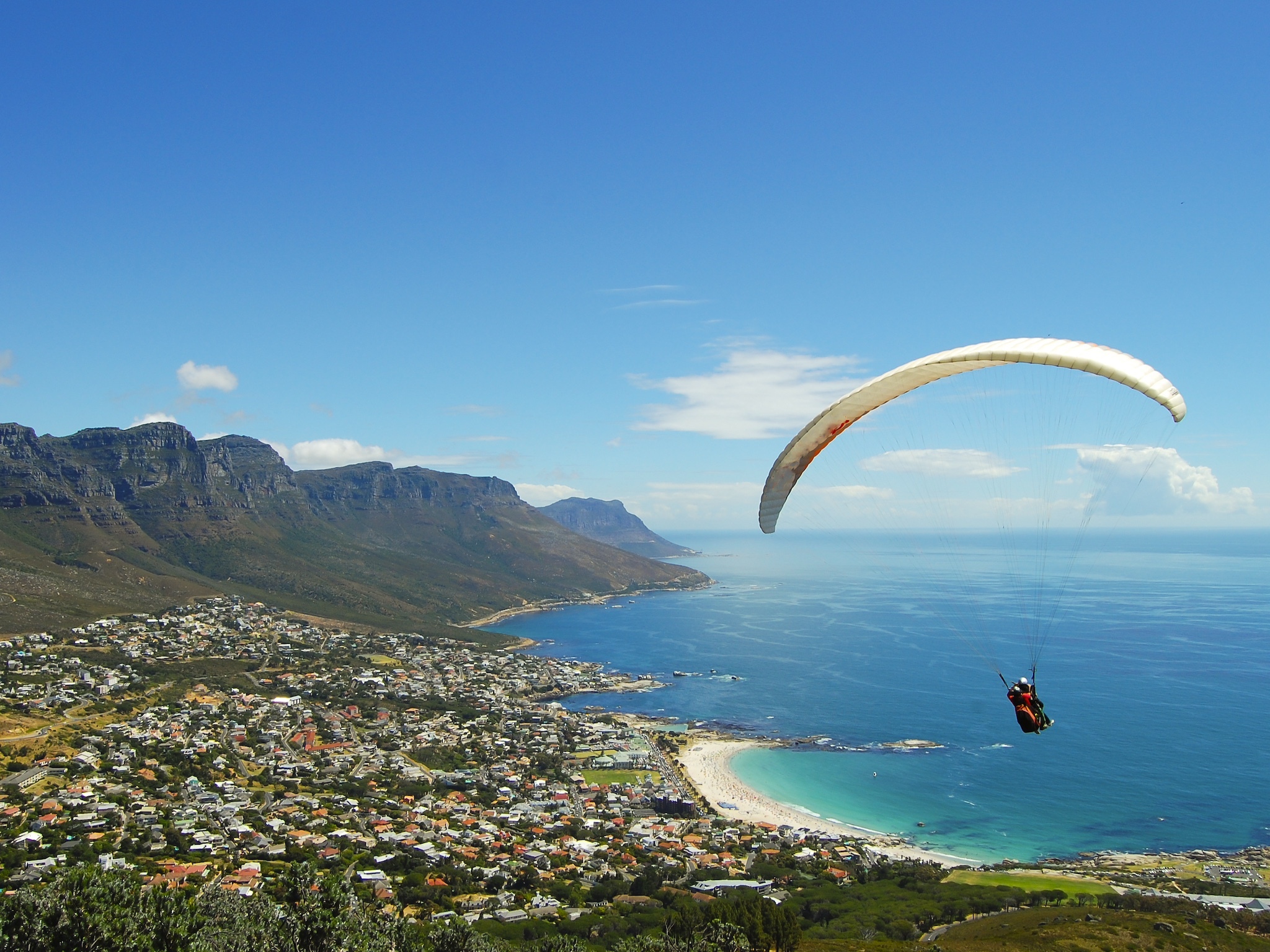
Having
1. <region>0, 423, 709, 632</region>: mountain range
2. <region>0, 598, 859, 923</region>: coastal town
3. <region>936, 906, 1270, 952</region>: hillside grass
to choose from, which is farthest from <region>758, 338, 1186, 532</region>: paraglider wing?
<region>0, 423, 709, 632</region>: mountain range

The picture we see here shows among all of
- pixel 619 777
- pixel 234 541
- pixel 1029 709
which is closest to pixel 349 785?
pixel 619 777

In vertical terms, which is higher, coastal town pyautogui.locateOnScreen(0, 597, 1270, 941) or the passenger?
the passenger

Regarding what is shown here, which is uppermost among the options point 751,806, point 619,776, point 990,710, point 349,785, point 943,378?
point 943,378

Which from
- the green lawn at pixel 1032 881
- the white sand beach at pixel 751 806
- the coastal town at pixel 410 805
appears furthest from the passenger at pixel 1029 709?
the white sand beach at pixel 751 806

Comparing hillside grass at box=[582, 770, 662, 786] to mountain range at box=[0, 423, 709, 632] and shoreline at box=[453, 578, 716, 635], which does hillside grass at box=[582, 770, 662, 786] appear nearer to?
mountain range at box=[0, 423, 709, 632]

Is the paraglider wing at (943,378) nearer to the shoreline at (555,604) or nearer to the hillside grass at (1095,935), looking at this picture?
the hillside grass at (1095,935)

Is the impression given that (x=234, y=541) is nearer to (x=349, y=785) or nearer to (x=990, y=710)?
(x=349, y=785)
